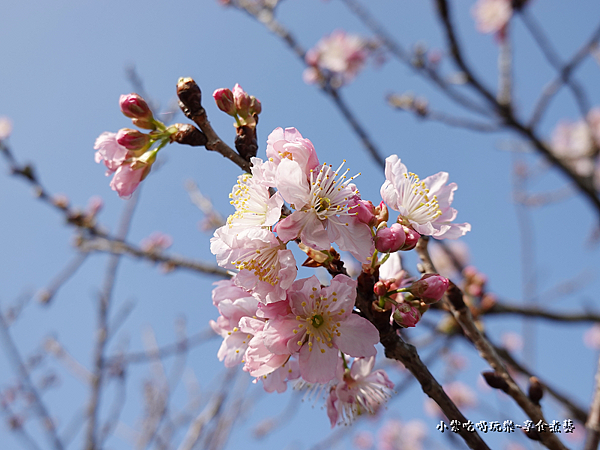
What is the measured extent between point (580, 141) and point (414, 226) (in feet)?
32.6

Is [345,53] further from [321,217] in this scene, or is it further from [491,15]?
[321,217]

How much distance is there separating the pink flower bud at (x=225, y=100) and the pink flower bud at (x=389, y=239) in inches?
24.6

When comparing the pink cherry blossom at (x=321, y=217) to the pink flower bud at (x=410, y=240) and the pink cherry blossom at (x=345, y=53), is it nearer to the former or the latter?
the pink flower bud at (x=410, y=240)

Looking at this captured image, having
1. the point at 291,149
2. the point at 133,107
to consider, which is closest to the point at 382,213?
the point at 291,149

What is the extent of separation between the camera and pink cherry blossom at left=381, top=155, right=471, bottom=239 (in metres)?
1.19

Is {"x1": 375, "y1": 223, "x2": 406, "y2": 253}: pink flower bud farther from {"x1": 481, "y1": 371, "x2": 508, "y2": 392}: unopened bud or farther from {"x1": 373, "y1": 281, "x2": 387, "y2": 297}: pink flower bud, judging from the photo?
{"x1": 481, "y1": 371, "x2": 508, "y2": 392}: unopened bud

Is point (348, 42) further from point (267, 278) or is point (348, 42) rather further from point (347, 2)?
point (267, 278)

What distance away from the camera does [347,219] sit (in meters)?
1.08

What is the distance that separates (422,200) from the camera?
137 centimetres

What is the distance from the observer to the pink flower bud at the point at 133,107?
1332 mm

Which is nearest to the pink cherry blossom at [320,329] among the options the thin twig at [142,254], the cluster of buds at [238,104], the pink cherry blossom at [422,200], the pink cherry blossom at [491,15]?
the pink cherry blossom at [422,200]

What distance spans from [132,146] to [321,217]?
71 cm

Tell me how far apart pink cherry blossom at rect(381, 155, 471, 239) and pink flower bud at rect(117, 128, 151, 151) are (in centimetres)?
80

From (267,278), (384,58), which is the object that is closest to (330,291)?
(267,278)
